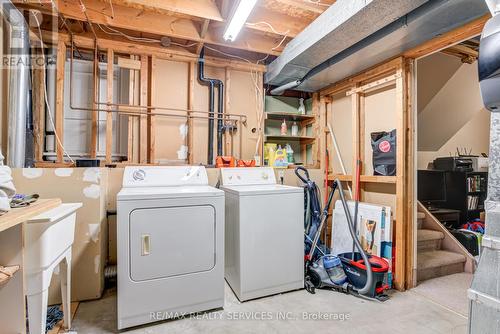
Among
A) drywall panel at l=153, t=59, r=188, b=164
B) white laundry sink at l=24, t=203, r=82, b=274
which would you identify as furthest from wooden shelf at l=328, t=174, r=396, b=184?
white laundry sink at l=24, t=203, r=82, b=274

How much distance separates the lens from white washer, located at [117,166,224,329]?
1.93m

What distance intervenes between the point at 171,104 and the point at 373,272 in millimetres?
2909

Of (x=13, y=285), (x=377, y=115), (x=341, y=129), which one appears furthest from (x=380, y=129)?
(x=13, y=285)

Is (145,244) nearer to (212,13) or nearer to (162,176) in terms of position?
(162,176)

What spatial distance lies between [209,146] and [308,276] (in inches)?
76.8

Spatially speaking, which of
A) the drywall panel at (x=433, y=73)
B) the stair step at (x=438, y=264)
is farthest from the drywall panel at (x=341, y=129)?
the stair step at (x=438, y=264)

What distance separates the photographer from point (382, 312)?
2178 mm

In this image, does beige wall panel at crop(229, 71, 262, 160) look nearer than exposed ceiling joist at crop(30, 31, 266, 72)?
No

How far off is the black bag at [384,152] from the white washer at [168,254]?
180 centimetres

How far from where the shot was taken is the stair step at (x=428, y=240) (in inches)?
128

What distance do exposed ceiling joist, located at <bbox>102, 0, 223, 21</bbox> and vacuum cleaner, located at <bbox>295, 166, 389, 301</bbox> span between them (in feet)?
6.60

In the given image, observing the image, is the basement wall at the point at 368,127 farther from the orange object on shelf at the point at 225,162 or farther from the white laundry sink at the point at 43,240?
the white laundry sink at the point at 43,240
